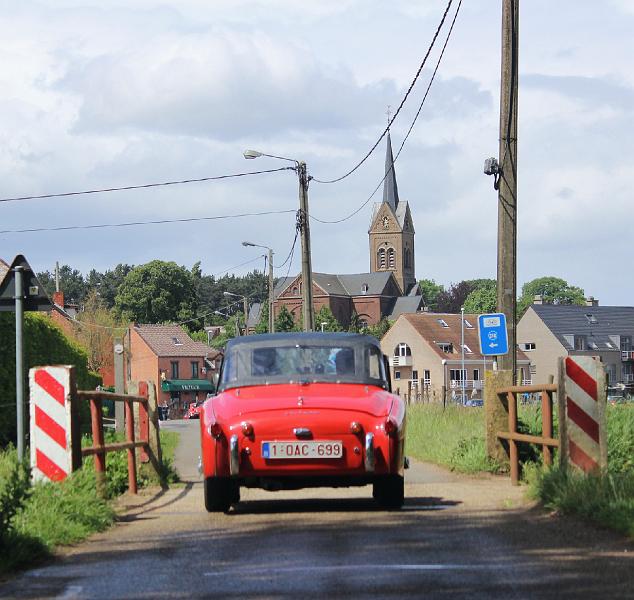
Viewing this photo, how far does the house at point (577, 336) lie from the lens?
131m

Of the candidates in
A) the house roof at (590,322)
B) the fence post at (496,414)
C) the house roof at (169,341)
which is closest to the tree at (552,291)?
the house roof at (590,322)

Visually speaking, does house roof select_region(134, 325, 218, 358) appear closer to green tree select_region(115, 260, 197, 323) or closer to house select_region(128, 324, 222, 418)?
house select_region(128, 324, 222, 418)

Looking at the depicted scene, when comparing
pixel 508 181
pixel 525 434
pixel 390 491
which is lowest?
pixel 390 491

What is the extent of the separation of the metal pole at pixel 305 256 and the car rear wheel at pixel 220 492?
26521mm

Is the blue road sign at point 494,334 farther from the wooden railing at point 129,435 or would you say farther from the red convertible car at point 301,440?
the red convertible car at point 301,440

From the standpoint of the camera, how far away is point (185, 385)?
118m

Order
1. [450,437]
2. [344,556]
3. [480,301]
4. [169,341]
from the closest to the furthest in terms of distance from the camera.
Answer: [344,556]
[450,437]
[169,341]
[480,301]

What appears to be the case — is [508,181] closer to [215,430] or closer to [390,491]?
[390,491]

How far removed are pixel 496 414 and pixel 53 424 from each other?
20.8 ft

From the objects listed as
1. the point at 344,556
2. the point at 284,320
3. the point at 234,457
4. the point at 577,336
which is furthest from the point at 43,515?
the point at 577,336

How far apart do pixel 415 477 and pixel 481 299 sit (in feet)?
538

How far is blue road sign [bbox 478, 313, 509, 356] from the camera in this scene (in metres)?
17.2

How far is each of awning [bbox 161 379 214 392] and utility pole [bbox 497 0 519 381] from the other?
321ft

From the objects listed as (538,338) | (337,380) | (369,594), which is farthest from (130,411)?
(538,338)
